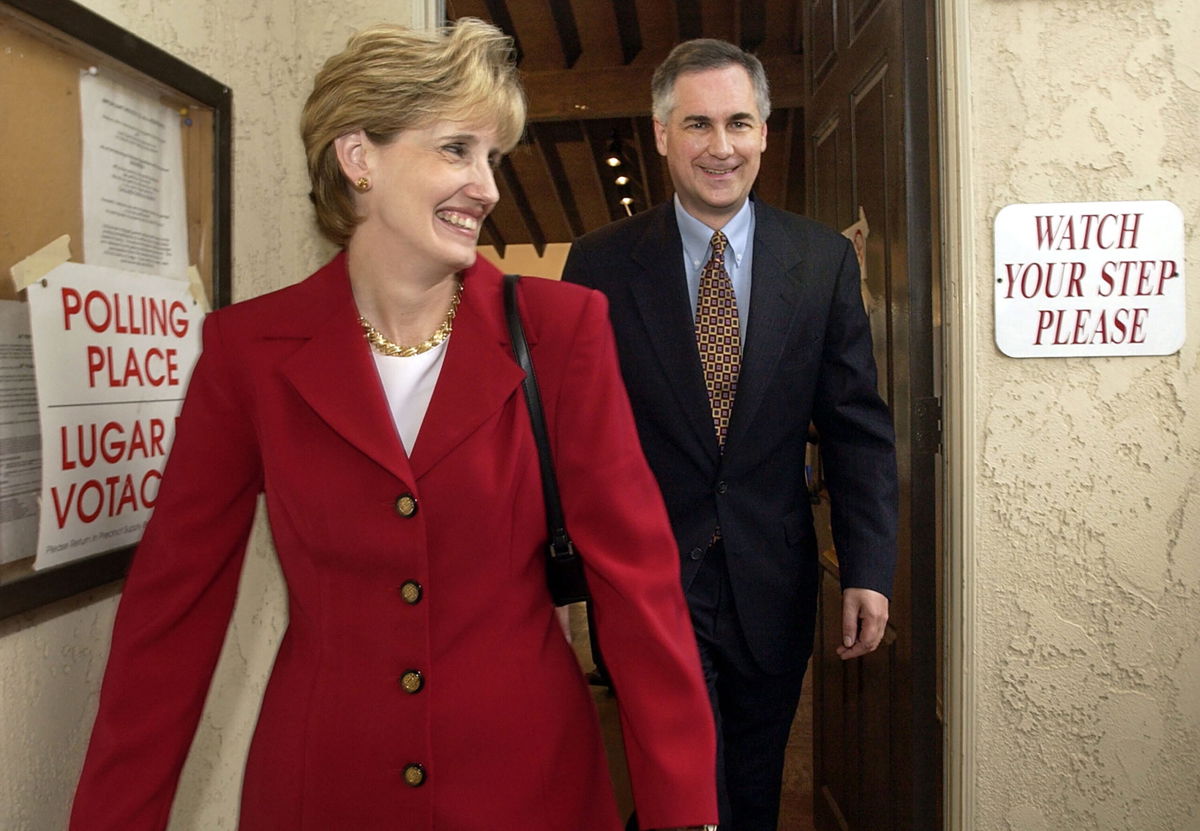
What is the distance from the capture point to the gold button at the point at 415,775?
1128 mm

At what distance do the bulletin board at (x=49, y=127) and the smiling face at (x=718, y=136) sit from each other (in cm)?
96

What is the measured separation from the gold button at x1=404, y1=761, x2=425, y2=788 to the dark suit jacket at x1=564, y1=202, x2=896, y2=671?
0.95 m

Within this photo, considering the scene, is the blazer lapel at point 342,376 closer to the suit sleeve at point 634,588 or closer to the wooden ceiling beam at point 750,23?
the suit sleeve at point 634,588

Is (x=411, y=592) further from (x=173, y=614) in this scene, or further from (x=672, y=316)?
(x=672, y=316)

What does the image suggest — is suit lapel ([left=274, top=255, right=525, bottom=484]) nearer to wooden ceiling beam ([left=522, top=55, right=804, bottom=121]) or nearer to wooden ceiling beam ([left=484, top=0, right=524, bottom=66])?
wooden ceiling beam ([left=484, top=0, right=524, bottom=66])

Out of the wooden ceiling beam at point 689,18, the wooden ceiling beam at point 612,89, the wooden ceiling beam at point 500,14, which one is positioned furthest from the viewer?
the wooden ceiling beam at point 612,89

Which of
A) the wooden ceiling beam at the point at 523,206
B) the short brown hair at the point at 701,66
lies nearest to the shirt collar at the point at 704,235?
the short brown hair at the point at 701,66

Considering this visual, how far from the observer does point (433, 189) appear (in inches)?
46.3

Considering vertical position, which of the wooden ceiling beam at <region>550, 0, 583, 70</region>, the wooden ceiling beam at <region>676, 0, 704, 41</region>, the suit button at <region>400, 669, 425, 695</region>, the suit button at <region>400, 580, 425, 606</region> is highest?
the wooden ceiling beam at <region>550, 0, 583, 70</region>

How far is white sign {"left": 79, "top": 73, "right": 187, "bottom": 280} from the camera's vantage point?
1385 mm

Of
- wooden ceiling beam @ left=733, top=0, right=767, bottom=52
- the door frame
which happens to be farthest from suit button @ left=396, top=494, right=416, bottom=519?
wooden ceiling beam @ left=733, top=0, right=767, bottom=52

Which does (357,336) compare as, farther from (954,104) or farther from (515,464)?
(954,104)

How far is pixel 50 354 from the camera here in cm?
127

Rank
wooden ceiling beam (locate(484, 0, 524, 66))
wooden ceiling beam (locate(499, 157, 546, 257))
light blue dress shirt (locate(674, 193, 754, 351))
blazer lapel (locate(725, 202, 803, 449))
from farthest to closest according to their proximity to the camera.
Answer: wooden ceiling beam (locate(499, 157, 546, 257)), wooden ceiling beam (locate(484, 0, 524, 66)), light blue dress shirt (locate(674, 193, 754, 351)), blazer lapel (locate(725, 202, 803, 449))
